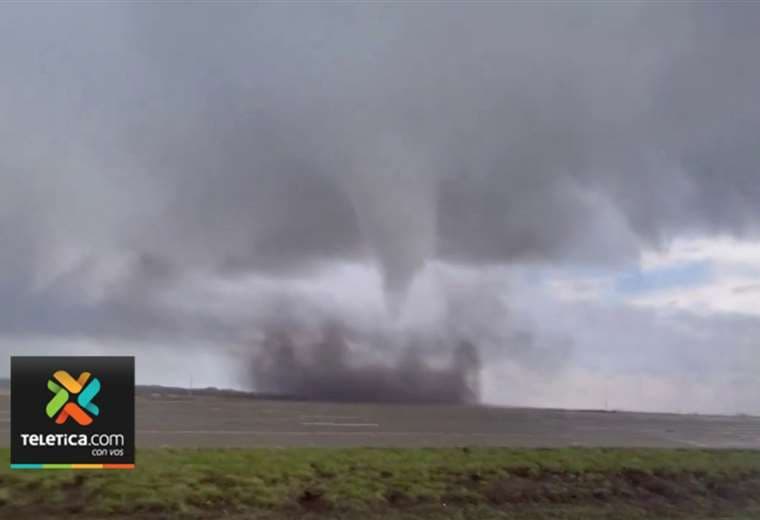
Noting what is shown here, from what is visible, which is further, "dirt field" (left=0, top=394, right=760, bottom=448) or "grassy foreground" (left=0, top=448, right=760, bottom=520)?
"dirt field" (left=0, top=394, right=760, bottom=448)

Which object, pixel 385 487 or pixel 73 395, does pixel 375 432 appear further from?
pixel 73 395

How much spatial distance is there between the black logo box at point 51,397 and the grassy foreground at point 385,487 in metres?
0.32

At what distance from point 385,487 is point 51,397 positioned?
5.03 m

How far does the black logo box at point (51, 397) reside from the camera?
11.1 m

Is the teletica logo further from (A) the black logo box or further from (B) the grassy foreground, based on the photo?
(B) the grassy foreground

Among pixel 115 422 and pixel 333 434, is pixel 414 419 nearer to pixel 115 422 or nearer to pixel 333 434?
pixel 333 434

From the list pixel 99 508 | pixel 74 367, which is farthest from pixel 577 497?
pixel 74 367

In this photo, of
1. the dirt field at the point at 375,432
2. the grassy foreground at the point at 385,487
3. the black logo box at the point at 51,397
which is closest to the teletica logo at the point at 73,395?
the black logo box at the point at 51,397

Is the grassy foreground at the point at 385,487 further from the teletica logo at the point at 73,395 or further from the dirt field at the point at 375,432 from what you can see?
the dirt field at the point at 375,432

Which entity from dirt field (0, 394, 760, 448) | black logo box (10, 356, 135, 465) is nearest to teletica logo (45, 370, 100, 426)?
black logo box (10, 356, 135, 465)

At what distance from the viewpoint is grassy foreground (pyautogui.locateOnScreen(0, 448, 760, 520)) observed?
1016 centimetres

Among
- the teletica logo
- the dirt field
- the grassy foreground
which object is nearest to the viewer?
the grassy foreground

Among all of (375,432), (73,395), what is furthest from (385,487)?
(375,432)

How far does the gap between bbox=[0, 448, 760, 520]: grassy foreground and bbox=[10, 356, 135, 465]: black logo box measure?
0.32 m
